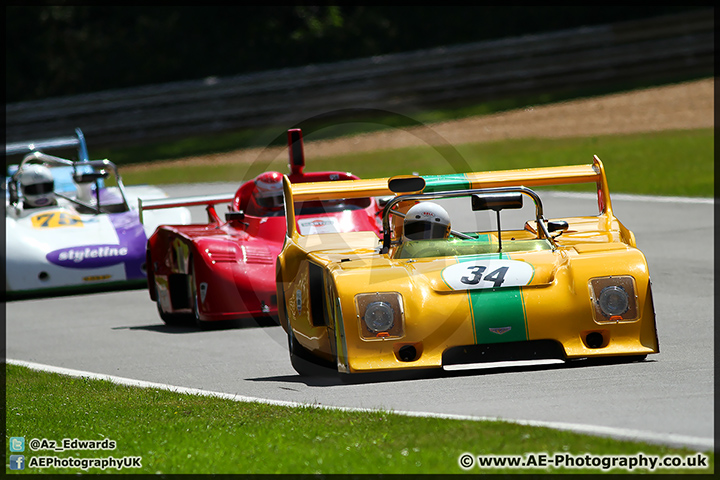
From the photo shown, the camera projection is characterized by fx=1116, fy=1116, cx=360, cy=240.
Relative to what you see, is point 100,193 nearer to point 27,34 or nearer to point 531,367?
point 531,367

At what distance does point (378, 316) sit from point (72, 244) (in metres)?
7.34

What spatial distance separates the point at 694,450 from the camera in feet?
15.8

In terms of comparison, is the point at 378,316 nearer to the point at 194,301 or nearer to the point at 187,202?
the point at 194,301

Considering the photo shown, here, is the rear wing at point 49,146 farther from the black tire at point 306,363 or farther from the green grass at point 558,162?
the black tire at point 306,363

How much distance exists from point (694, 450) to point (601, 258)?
6.91 ft

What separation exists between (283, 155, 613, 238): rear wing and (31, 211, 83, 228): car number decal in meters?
6.05

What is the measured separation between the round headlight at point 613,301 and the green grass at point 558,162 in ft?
38.9

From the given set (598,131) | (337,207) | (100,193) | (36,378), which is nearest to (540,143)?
(598,131)

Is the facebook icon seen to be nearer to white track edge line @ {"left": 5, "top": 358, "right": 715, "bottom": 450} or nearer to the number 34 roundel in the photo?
white track edge line @ {"left": 5, "top": 358, "right": 715, "bottom": 450}

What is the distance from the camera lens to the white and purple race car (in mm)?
12852

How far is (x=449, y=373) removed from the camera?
6.84 metres

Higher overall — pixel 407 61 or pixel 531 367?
pixel 407 61

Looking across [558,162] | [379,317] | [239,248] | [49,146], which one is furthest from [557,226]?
[558,162]

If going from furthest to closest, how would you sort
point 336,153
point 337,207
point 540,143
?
point 336,153 < point 540,143 < point 337,207
